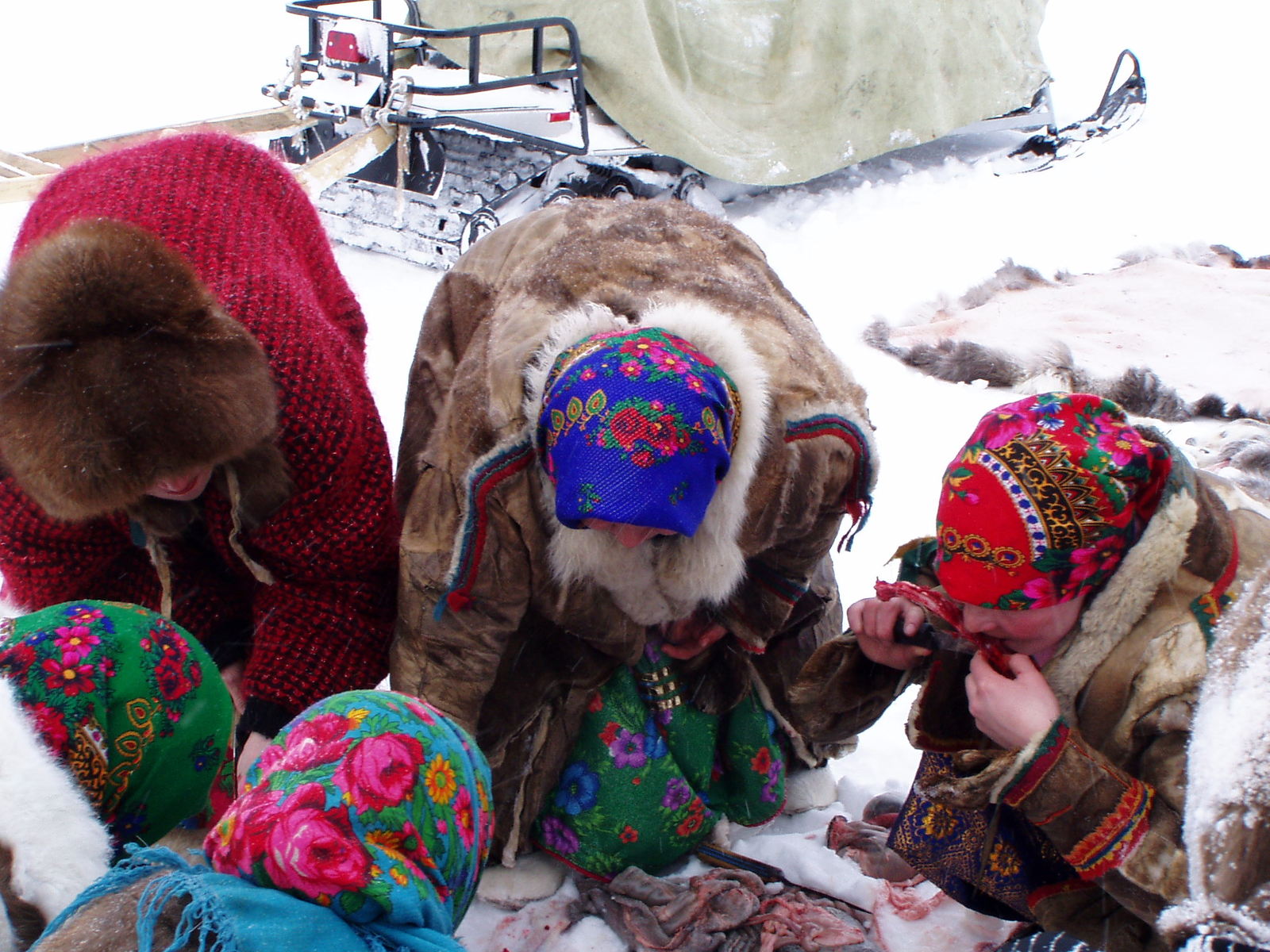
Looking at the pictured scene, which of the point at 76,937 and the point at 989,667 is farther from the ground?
the point at 76,937

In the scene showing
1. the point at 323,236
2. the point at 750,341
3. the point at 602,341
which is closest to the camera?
the point at 602,341

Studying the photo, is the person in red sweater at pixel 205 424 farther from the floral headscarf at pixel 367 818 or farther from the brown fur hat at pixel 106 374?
the floral headscarf at pixel 367 818

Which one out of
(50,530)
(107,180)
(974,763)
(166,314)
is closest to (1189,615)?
(974,763)

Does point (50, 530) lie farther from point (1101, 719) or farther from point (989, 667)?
point (1101, 719)

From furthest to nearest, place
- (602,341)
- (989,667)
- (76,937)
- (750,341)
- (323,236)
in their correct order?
(323,236) < (750,341) < (602,341) < (989,667) < (76,937)

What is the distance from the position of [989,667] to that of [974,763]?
0.15 m

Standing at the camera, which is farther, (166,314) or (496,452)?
(496,452)

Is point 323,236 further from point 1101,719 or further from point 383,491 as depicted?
point 1101,719

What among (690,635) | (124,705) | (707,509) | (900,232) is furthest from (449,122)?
(124,705)

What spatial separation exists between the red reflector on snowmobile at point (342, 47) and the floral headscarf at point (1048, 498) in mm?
3785

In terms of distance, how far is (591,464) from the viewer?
1509mm

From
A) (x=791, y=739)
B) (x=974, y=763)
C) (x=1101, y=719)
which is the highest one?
(x=1101, y=719)

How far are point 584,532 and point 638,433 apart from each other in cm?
28

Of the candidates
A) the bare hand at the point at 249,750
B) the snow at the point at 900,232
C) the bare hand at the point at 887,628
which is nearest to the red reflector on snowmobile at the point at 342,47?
the snow at the point at 900,232
